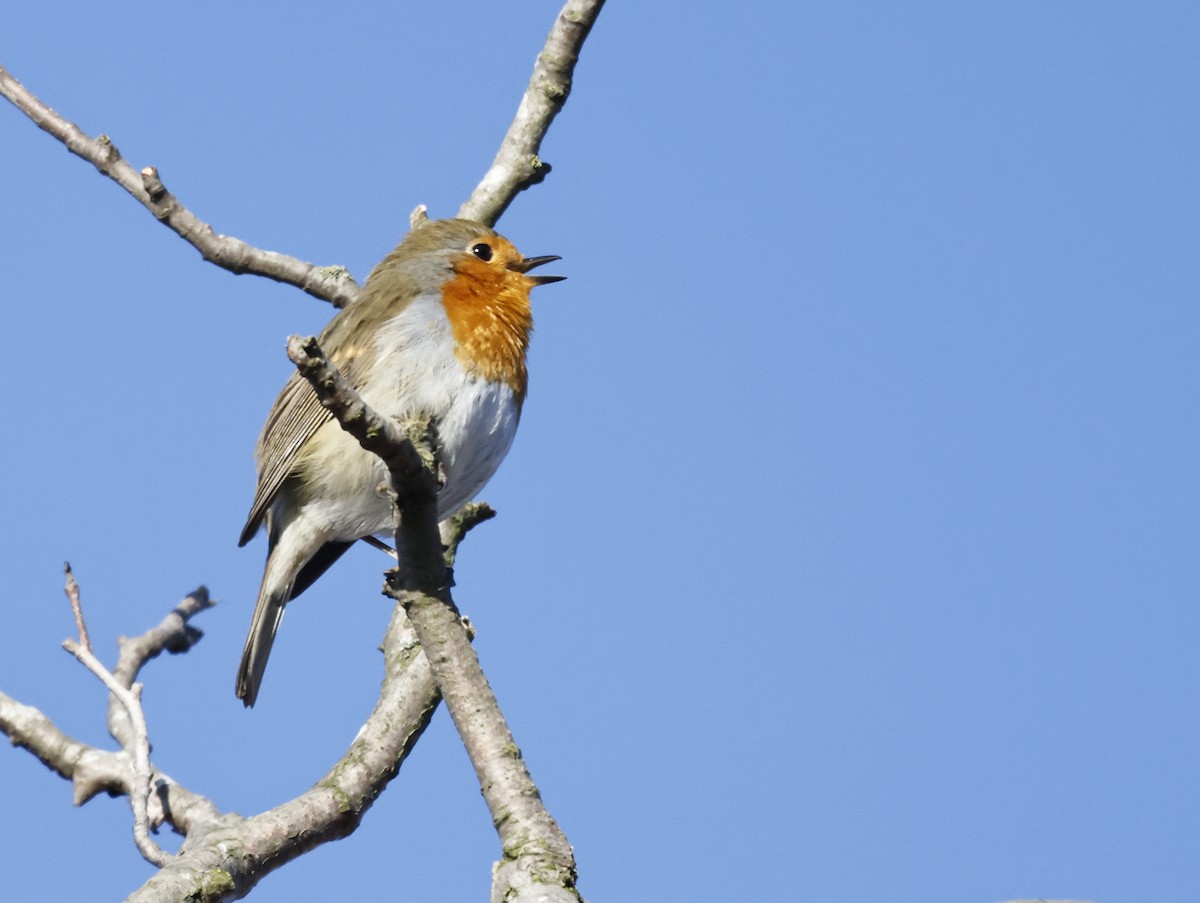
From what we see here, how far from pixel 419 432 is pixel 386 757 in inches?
59.7

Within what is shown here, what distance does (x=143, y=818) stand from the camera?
15.2 ft

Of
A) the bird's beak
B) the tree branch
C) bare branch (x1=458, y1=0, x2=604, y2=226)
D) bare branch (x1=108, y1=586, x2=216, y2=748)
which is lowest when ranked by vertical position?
the tree branch

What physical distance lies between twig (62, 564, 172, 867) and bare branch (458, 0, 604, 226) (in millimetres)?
2504

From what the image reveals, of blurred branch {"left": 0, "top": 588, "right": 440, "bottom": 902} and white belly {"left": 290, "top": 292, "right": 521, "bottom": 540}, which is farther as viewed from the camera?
white belly {"left": 290, "top": 292, "right": 521, "bottom": 540}

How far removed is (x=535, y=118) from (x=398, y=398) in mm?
1621

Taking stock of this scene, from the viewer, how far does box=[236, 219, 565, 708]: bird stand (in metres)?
5.40

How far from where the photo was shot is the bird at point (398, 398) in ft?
17.7

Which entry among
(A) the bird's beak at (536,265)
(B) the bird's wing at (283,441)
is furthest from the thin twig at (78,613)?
(A) the bird's beak at (536,265)

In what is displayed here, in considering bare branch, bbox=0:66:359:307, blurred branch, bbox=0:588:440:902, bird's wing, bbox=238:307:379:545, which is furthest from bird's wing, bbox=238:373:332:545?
blurred branch, bbox=0:588:440:902

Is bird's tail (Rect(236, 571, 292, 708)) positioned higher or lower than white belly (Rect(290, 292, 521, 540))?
lower

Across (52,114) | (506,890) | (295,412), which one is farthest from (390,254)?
(506,890)

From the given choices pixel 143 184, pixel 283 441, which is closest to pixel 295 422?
pixel 283 441

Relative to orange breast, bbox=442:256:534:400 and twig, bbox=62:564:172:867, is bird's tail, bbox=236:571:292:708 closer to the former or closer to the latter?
twig, bbox=62:564:172:867

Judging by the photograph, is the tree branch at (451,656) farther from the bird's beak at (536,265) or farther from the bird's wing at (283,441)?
the bird's beak at (536,265)
